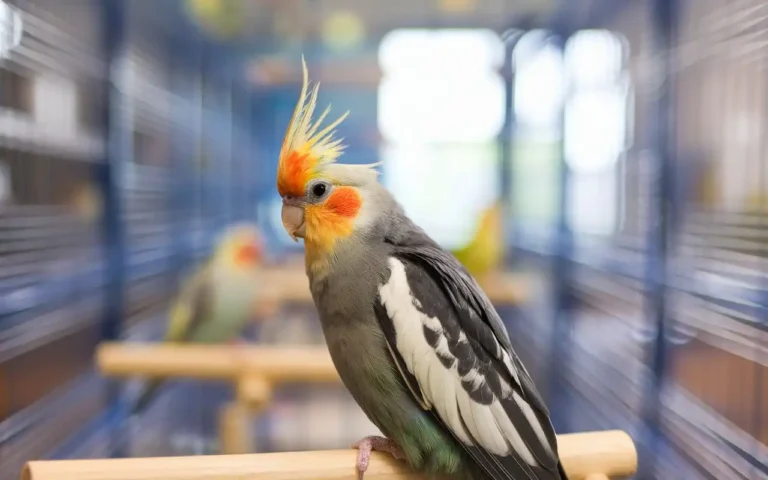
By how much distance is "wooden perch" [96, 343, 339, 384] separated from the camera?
104 cm

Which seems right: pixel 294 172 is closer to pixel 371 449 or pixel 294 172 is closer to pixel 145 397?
pixel 371 449

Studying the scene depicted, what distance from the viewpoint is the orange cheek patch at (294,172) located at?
618 mm

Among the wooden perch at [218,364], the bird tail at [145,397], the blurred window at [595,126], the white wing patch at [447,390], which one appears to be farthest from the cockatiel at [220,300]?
the white wing patch at [447,390]

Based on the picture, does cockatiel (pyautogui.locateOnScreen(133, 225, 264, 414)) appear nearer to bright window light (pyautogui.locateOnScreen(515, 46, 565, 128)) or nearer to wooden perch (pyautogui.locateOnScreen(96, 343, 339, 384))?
wooden perch (pyautogui.locateOnScreen(96, 343, 339, 384))

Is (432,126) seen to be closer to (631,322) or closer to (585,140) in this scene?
(585,140)

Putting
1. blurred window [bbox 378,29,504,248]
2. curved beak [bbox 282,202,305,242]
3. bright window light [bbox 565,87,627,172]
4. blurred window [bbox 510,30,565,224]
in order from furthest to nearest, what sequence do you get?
blurred window [bbox 378,29,504,248] < blurred window [bbox 510,30,565,224] < bright window light [bbox 565,87,627,172] < curved beak [bbox 282,202,305,242]

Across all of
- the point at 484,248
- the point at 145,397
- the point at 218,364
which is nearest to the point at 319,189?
the point at 218,364

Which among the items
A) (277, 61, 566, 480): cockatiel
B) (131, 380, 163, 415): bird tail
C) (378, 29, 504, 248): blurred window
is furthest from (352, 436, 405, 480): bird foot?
(378, 29, 504, 248): blurred window

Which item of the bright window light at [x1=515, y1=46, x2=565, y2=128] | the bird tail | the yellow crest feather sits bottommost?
the bird tail

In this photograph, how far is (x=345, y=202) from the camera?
2.16ft

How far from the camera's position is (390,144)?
2182 millimetres

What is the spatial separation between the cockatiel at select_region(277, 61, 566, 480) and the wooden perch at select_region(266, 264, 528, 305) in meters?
1.01

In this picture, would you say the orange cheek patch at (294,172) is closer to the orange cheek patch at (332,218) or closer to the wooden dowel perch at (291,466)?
the orange cheek patch at (332,218)

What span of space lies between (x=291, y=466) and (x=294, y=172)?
11.6 inches
